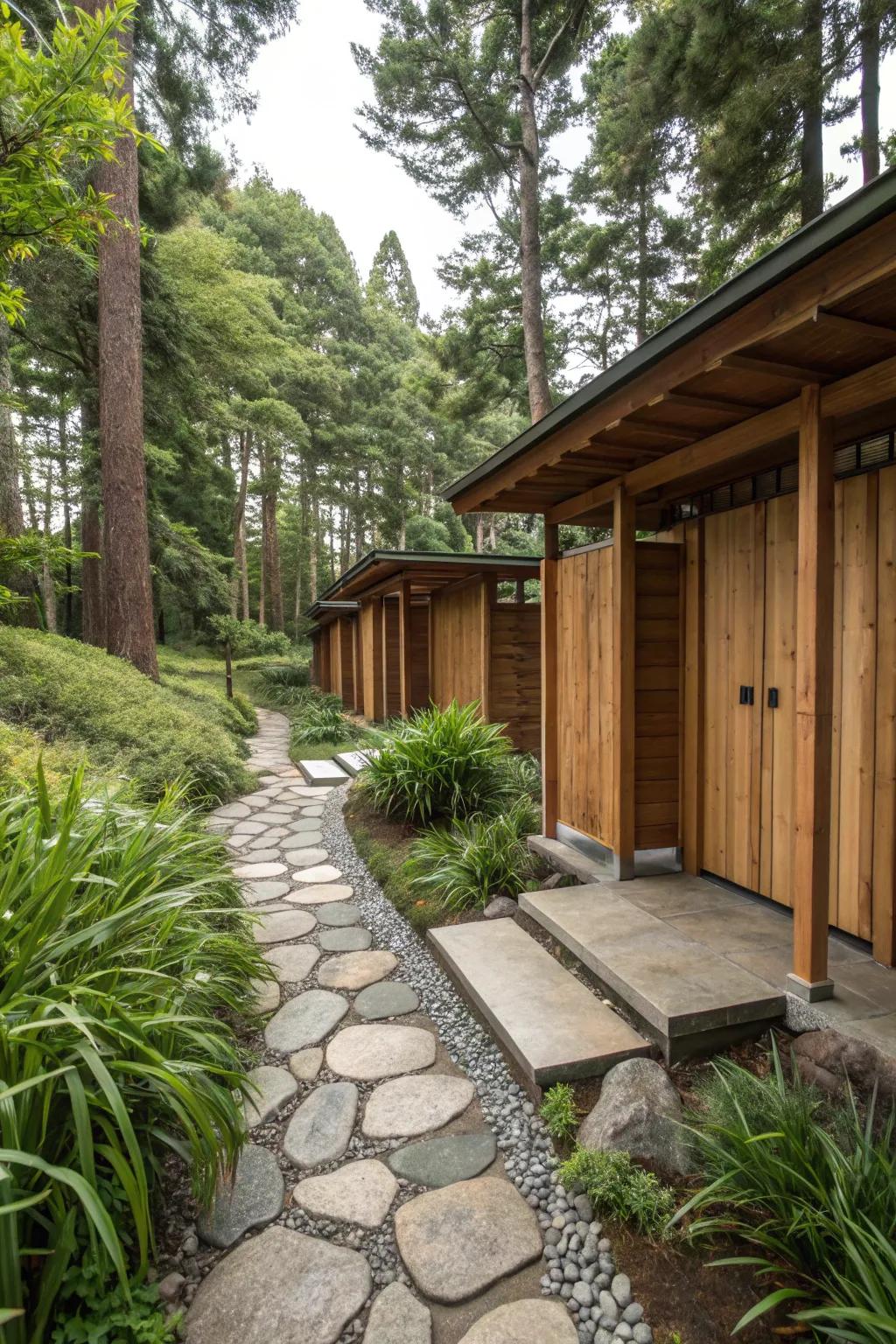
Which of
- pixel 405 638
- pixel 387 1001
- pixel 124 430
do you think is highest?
pixel 124 430

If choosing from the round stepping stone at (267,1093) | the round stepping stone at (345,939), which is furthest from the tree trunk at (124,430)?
the round stepping stone at (267,1093)

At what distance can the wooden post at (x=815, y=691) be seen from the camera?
6.84 ft

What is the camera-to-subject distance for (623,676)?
10.6 ft

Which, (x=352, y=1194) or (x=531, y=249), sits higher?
(x=531, y=249)

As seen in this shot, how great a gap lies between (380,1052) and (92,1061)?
1.39 metres

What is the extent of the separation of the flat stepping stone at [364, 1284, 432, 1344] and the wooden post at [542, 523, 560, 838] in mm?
2618

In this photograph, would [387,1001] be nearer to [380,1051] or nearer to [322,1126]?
[380,1051]

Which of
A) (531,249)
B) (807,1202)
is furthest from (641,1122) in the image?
(531,249)

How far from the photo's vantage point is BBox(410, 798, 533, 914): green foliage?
3.51 metres

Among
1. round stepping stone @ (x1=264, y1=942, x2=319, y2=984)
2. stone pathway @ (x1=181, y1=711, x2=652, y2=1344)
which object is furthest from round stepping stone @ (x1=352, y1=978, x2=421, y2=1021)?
round stepping stone @ (x1=264, y1=942, x2=319, y2=984)

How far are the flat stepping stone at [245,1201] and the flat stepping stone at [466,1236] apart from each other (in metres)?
0.36

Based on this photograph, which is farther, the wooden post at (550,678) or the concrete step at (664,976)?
the wooden post at (550,678)

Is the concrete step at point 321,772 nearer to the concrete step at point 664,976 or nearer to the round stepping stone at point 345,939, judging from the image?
the round stepping stone at point 345,939

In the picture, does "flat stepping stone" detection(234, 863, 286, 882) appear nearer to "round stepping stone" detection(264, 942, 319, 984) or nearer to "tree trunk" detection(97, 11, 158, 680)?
"round stepping stone" detection(264, 942, 319, 984)
